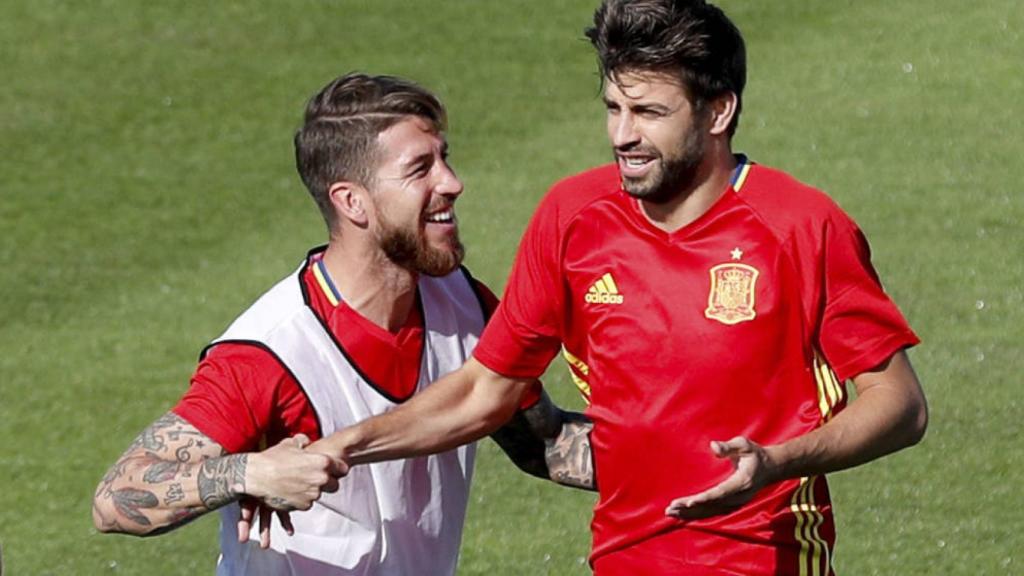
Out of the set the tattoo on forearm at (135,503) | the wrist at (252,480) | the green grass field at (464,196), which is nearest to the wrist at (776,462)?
the wrist at (252,480)

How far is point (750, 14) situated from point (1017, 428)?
6640mm

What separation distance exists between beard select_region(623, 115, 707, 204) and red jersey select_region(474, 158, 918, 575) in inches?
5.0

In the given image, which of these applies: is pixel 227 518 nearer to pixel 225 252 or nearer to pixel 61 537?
pixel 61 537

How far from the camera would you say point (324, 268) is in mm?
6141

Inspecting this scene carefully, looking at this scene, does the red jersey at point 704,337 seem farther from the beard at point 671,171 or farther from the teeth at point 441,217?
the teeth at point 441,217

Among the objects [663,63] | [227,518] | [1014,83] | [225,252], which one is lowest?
[1014,83]

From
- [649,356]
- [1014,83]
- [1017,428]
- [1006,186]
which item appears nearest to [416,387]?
[649,356]

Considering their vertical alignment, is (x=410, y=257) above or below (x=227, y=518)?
above

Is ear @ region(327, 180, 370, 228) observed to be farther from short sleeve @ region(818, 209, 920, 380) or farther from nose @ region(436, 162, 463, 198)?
short sleeve @ region(818, 209, 920, 380)

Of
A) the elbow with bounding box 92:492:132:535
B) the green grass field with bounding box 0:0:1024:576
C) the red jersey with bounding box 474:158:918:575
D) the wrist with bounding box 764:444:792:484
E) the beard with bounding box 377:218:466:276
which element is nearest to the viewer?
the wrist with bounding box 764:444:792:484

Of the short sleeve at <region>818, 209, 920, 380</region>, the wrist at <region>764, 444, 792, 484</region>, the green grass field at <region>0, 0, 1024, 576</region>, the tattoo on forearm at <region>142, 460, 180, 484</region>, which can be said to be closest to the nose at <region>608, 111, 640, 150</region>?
the short sleeve at <region>818, 209, 920, 380</region>

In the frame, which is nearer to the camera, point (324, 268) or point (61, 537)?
point (324, 268)

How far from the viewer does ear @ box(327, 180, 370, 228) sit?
20.0 ft

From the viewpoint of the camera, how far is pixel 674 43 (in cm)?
530
